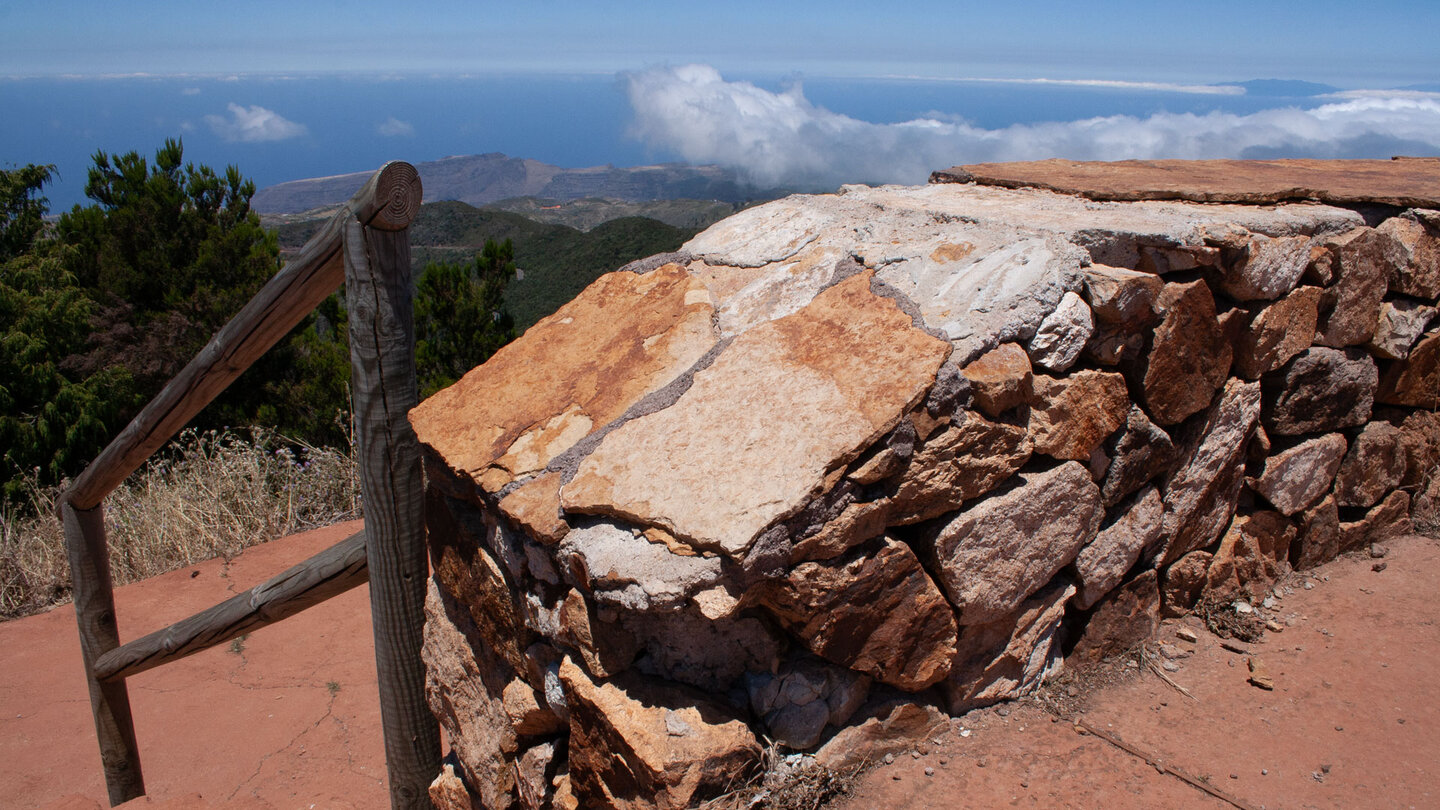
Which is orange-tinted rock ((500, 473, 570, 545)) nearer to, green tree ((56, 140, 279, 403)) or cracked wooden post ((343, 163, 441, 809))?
cracked wooden post ((343, 163, 441, 809))

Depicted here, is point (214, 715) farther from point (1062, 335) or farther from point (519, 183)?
point (519, 183)

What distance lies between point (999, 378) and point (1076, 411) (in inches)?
13.4

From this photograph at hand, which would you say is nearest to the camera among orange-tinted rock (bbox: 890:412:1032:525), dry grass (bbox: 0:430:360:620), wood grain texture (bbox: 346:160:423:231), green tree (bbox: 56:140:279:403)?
orange-tinted rock (bbox: 890:412:1032:525)

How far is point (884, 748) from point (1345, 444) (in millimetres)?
2265

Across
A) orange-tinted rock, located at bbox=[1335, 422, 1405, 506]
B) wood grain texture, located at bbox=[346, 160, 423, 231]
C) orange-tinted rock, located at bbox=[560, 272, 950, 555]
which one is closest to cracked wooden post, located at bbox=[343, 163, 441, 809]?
wood grain texture, located at bbox=[346, 160, 423, 231]

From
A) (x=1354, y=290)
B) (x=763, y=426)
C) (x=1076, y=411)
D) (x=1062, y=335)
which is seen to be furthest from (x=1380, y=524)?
(x=763, y=426)

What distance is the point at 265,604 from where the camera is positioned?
8.33 feet

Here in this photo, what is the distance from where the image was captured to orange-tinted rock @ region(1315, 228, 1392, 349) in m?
2.83

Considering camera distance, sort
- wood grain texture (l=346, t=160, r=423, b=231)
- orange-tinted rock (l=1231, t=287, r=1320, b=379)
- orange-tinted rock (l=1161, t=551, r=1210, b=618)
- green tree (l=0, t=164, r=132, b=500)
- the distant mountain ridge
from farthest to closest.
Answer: the distant mountain ridge, green tree (l=0, t=164, r=132, b=500), orange-tinted rock (l=1161, t=551, r=1210, b=618), orange-tinted rock (l=1231, t=287, r=1320, b=379), wood grain texture (l=346, t=160, r=423, b=231)

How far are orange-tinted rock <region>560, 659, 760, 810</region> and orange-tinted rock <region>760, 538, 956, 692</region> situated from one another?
27cm

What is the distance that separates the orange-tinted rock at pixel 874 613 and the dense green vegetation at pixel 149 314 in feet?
18.8

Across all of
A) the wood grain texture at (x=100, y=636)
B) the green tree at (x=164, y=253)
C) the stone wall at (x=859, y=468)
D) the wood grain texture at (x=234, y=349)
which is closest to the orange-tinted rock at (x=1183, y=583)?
the stone wall at (x=859, y=468)

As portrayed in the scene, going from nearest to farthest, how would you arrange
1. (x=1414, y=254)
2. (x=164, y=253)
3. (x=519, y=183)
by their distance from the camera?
1. (x=1414, y=254)
2. (x=164, y=253)
3. (x=519, y=183)

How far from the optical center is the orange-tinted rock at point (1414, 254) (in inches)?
118
